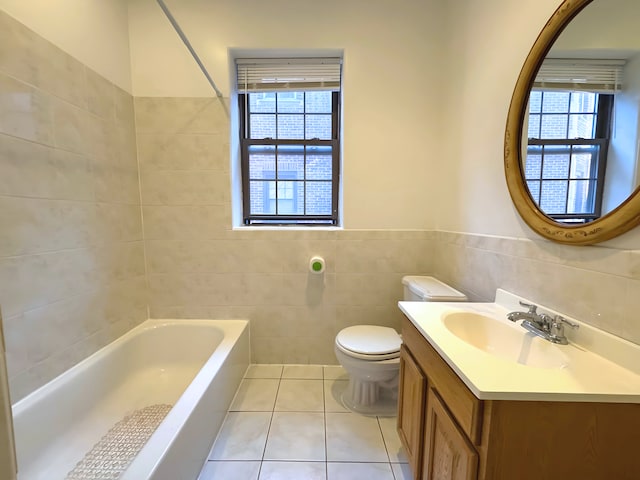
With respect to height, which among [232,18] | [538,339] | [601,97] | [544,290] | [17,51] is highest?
[232,18]

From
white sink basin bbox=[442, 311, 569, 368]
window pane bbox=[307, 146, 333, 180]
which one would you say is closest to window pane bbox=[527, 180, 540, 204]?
white sink basin bbox=[442, 311, 569, 368]

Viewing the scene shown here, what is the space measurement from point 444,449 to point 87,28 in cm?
258

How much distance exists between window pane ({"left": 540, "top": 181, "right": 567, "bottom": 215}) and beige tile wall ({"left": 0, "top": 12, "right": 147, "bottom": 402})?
2.16m

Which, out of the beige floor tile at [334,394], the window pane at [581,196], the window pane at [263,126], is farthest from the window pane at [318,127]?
the beige floor tile at [334,394]

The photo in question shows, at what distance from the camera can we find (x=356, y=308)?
208 centimetres

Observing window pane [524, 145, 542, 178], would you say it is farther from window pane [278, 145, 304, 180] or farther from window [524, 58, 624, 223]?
window pane [278, 145, 304, 180]

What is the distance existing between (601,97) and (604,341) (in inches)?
31.0

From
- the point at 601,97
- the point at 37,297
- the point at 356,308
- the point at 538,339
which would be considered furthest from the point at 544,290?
the point at 37,297

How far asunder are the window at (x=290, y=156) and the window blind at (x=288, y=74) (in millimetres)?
71

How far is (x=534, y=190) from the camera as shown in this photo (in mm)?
1153

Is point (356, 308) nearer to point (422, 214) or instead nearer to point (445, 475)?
point (422, 214)

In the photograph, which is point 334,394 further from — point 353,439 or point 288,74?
point 288,74

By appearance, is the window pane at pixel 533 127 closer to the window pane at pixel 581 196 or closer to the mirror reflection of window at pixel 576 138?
the mirror reflection of window at pixel 576 138

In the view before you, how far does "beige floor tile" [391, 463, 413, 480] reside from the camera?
128cm
